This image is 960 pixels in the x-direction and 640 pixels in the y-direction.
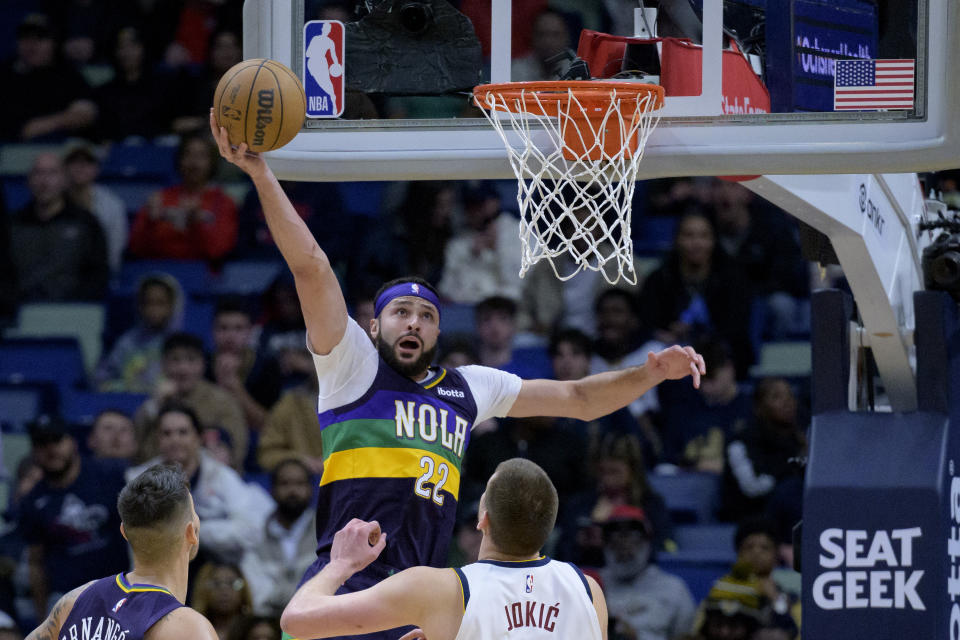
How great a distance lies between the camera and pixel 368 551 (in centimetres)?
402

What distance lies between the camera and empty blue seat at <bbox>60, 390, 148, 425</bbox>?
10523 mm

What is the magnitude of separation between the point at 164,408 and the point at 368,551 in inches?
225

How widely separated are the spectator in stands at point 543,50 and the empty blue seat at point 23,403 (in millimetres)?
6181

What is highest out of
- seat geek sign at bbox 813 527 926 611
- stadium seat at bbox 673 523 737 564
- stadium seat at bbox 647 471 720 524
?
seat geek sign at bbox 813 527 926 611

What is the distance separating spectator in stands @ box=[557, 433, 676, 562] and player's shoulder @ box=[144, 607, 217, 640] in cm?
502

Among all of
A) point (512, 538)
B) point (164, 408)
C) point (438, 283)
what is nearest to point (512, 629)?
point (512, 538)

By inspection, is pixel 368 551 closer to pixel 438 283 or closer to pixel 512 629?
pixel 512 629

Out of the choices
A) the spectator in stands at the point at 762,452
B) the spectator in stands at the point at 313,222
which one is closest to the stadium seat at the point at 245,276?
the spectator in stands at the point at 313,222

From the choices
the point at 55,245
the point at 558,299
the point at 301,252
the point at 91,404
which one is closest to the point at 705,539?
the point at 558,299

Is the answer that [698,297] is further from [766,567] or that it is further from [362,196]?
[362,196]

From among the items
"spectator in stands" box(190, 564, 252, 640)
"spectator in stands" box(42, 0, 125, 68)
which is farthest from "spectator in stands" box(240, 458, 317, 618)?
"spectator in stands" box(42, 0, 125, 68)

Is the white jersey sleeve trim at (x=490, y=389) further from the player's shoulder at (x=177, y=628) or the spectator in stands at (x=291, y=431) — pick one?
the spectator in stands at (x=291, y=431)

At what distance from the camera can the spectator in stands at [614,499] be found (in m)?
9.05

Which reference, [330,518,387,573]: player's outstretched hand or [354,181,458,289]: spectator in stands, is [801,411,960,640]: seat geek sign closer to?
[330,518,387,573]: player's outstretched hand
